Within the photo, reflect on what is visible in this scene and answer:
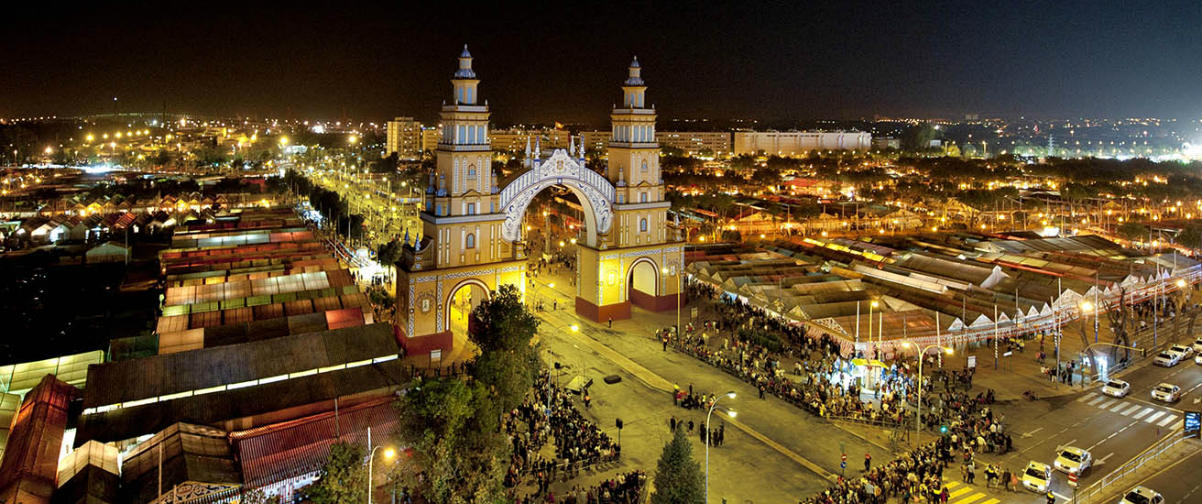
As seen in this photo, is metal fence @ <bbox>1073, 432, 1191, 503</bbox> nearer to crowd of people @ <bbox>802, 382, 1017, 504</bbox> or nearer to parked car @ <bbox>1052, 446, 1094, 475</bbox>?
parked car @ <bbox>1052, 446, 1094, 475</bbox>

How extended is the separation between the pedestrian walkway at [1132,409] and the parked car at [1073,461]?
239 inches

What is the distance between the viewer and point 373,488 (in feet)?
62.2

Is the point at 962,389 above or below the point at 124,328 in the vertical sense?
below

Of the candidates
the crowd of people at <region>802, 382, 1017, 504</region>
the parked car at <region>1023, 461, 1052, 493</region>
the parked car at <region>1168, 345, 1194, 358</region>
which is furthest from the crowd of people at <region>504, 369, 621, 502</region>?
the parked car at <region>1168, 345, 1194, 358</region>

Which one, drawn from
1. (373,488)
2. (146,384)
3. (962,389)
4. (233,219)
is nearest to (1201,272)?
(962,389)

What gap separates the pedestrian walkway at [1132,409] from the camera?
26.5m

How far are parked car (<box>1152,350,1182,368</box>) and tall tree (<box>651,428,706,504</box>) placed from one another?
92.2 ft

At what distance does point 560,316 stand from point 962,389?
67.5 feet

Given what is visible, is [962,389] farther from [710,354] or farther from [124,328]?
[124,328]

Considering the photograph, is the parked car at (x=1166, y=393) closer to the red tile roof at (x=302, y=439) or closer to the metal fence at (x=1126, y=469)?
the metal fence at (x=1126, y=469)

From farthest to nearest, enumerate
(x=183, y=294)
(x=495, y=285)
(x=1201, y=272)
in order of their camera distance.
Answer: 1. (x=1201, y=272)
2. (x=495, y=285)
3. (x=183, y=294)

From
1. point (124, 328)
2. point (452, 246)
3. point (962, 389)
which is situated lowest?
point (962, 389)

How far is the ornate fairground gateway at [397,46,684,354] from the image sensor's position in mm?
34031

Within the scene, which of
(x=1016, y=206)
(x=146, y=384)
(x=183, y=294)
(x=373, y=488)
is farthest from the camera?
(x=1016, y=206)
